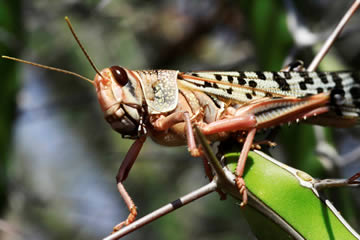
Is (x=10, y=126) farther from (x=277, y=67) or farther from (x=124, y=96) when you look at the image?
(x=277, y=67)

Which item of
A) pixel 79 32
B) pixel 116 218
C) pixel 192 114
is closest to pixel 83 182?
pixel 116 218

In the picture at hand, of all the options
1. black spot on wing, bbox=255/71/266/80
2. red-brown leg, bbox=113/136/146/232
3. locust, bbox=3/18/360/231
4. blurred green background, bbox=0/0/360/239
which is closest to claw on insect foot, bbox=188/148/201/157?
locust, bbox=3/18/360/231

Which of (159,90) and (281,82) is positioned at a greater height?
(159,90)

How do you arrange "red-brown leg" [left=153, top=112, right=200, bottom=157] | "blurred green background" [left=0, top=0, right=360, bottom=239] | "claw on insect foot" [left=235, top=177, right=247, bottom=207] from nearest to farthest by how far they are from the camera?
"claw on insect foot" [left=235, top=177, right=247, bottom=207] < "red-brown leg" [left=153, top=112, right=200, bottom=157] < "blurred green background" [left=0, top=0, right=360, bottom=239]

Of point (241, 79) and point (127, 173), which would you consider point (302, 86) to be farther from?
point (127, 173)

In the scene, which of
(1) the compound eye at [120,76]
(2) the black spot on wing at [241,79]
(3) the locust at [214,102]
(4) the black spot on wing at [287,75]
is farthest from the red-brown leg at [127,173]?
(4) the black spot on wing at [287,75]

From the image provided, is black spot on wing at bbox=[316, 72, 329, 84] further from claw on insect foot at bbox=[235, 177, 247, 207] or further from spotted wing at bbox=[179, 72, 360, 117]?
claw on insect foot at bbox=[235, 177, 247, 207]

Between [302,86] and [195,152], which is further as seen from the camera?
[302,86]

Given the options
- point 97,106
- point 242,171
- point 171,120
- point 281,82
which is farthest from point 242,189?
point 97,106
